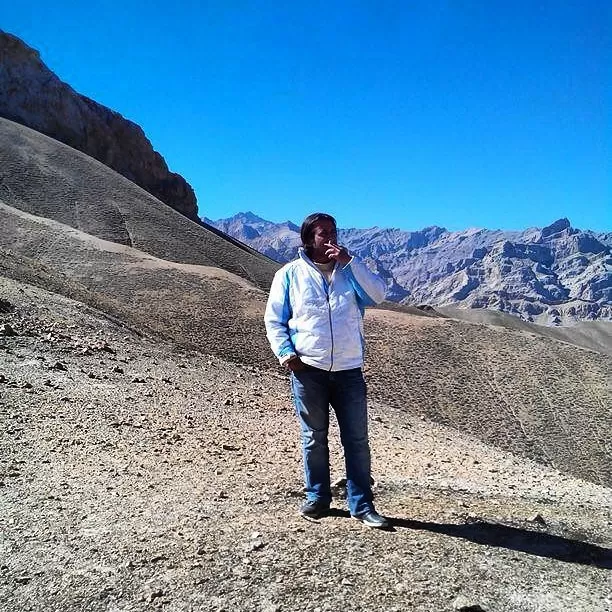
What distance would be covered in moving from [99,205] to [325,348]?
34618mm

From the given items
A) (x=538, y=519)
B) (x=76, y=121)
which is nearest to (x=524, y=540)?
(x=538, y=519)

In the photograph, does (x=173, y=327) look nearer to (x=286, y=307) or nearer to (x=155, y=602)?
(x=286, y=307)

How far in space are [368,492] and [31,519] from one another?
2.38m

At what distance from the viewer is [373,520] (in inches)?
173

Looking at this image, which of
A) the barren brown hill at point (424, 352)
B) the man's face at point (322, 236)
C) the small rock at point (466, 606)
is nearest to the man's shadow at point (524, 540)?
the small rock at point (466, 606)

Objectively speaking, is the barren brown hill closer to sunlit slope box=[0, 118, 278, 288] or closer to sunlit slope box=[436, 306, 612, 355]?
sunlit slope box=[0, 118, 278, 288]

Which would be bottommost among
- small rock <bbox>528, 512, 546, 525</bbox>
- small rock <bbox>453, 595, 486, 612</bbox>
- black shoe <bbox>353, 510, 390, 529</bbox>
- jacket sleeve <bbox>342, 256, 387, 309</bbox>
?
small rock <bbox>528, 512, 546, 525</bbox>

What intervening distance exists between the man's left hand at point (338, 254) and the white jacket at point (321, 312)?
1.7 inches

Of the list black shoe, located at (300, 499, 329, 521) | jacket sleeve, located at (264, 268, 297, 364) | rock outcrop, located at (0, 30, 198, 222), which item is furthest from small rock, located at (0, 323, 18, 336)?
rock outcrop, located at (0, 30, 198, 222)

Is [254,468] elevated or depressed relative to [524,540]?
elevated

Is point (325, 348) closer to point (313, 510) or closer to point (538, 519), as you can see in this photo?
point (313, 510)

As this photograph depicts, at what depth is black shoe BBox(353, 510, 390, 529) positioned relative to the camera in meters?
4.36

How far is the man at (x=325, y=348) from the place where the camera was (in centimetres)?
453

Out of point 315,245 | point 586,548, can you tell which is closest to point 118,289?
point 315,245
